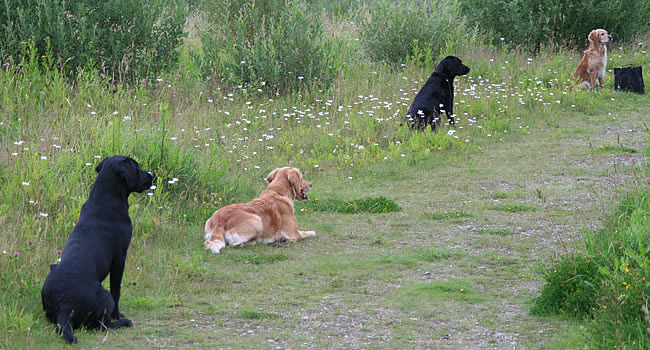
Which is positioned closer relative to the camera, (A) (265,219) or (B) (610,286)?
(B) (610,286)

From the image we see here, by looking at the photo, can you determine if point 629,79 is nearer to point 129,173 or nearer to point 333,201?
point 333,201

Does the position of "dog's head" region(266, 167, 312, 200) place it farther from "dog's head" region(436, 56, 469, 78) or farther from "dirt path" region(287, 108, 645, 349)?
"dog's head" region(436, 56, 469, 78)

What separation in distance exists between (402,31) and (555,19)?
4115 millimetres

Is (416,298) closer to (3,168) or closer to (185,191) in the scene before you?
(185,191)

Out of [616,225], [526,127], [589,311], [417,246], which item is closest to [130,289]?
[417,246]

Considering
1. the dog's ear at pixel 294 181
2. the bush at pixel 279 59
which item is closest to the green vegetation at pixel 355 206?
the dog's ear at pixel 294 181

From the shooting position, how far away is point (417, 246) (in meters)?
7.37

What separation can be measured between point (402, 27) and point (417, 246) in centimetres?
961

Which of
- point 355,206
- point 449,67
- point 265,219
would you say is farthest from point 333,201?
point 449,67

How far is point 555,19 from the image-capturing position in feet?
58.0

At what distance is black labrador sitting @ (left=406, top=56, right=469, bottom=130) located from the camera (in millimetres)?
12133

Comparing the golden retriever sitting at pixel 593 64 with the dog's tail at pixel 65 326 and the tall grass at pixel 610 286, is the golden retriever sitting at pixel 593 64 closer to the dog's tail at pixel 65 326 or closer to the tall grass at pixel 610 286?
the tall grass at pixel 610 286

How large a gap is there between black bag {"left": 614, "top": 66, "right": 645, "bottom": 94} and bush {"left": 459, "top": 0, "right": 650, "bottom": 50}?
2562 mm

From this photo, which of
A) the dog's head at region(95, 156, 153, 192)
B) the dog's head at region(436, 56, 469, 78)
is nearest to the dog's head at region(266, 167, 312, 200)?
the dog's head at region(95, 156, 153, 192)
